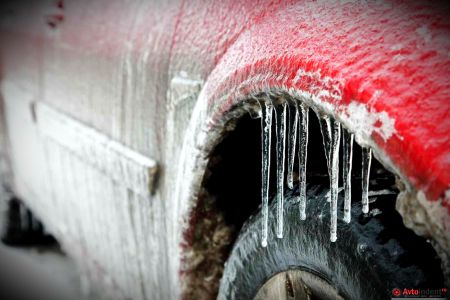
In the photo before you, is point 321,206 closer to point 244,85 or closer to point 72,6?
point 244,85

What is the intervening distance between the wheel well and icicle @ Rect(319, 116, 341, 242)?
23 centimetres

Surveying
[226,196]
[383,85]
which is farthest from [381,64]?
[226,196]

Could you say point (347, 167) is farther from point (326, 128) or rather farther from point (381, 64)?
point (381, 64)

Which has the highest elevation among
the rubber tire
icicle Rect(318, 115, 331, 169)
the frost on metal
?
the frost on metal

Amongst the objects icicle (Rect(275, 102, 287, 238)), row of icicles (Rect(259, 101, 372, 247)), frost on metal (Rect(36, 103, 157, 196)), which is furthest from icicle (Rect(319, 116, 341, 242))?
frost on metal (Rect(36, 103, 157, 196))

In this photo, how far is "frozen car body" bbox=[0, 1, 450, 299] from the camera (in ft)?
2.27

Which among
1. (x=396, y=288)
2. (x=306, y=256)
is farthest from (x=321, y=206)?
(x=396, y=288)

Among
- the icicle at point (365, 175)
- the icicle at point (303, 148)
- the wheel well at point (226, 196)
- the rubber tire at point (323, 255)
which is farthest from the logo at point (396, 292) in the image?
the wheel well at point (226, 196)

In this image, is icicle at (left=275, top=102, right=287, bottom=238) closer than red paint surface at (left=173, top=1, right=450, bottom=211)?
No

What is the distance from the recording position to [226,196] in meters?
1.39

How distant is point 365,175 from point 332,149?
0.27ft

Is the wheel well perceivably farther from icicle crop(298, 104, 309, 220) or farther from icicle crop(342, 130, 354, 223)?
icicle crop(342, 130, 354, 223)

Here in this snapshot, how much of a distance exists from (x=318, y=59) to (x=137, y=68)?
899 mm

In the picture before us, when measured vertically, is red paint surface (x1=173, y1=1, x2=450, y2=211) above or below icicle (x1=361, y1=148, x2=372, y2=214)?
above
